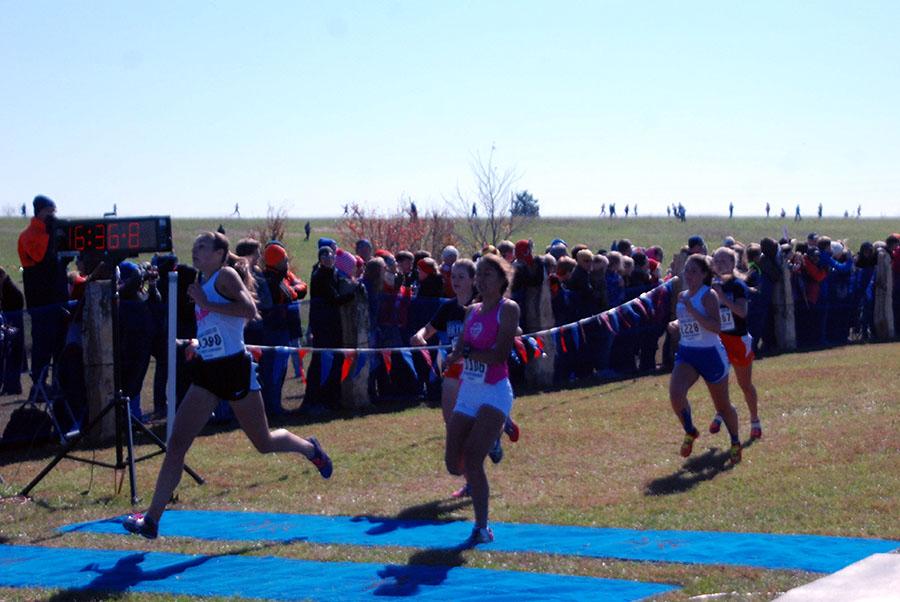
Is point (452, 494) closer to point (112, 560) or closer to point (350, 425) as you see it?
point (112, 560)

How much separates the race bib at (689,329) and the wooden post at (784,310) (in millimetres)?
10303

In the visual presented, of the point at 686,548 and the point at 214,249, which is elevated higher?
the point at 214,249

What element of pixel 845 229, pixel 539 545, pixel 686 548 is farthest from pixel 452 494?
pixel 845 229

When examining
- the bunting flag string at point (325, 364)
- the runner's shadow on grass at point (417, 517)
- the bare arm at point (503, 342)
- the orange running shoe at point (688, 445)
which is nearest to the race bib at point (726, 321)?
the orange running shoe at point (688, 445)

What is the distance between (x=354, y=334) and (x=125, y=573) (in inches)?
293

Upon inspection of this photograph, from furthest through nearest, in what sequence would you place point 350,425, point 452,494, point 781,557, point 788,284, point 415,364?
point 788,284 < point 415,364 < point 350,425 < point 452,494 < point 781,557

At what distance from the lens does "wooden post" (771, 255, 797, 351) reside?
2036 centimetres

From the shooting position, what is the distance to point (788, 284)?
2039 centimetres

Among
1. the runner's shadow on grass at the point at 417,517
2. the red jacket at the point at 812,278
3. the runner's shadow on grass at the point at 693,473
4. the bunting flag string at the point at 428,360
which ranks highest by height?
the red jacket at the point at 812,278

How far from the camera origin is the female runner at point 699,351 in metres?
10.2

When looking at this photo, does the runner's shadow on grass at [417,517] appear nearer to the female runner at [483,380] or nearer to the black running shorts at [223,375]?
the female runner at [483,380]

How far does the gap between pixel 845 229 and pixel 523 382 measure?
93.2m

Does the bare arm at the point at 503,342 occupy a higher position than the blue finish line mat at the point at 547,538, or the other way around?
the bare arm at the point at 503,342

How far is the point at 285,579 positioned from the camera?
279 inches
